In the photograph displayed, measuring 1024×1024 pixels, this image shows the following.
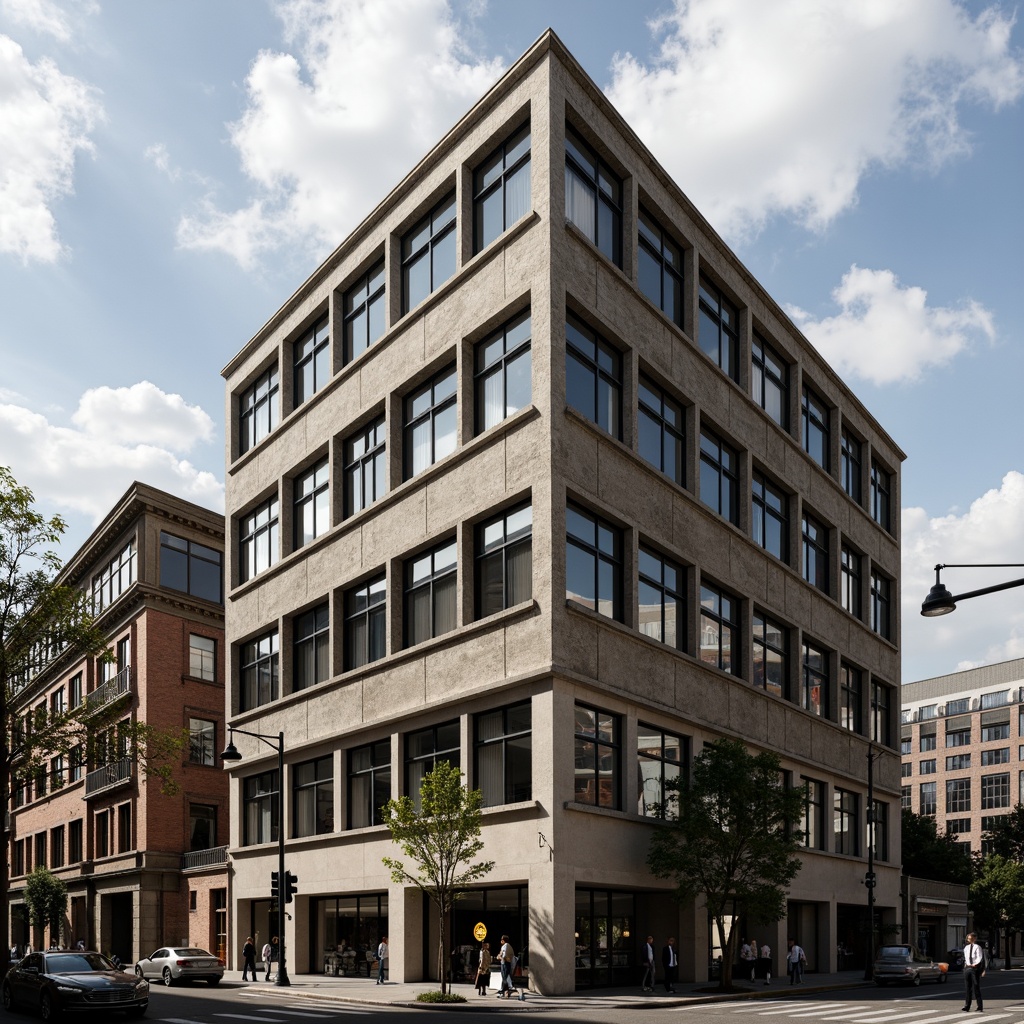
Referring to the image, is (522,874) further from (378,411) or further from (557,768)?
(378,411)

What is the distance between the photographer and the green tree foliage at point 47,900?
208ft

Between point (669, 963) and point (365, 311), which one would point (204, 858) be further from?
point (669, 963)

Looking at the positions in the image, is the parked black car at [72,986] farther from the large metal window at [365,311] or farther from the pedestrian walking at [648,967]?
the large metal window at [365,311]

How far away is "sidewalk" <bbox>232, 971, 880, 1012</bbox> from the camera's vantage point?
29703 mm

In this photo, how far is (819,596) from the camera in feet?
168

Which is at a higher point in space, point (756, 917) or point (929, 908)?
point (756, 917)

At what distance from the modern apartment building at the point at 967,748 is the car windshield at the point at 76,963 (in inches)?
4676

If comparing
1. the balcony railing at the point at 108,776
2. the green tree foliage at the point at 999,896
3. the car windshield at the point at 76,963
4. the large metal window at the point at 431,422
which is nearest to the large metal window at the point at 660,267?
the large metal window at the point at 431,422

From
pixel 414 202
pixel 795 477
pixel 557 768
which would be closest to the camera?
pixel 557 768

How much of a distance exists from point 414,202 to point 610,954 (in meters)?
24.8

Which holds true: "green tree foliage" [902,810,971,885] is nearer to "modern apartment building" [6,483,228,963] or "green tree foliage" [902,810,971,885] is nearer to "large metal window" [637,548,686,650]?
"modern apartment building" [6,483,228,963]

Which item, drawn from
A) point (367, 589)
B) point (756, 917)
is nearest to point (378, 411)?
point (367, 589)

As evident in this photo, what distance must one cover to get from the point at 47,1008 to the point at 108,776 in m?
38.1

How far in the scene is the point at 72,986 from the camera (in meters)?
25.6
